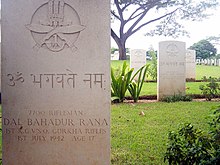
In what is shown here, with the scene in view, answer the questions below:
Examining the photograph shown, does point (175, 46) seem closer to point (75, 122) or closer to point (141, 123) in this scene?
point (141, 123)

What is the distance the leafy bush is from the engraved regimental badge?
1.27m

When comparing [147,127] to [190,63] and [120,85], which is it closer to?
[120,85]

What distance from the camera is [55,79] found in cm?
313

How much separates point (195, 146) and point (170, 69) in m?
7.02

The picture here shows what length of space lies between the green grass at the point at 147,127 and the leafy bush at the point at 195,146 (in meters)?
0.17

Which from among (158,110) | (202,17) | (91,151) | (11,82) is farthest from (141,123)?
(202,17)

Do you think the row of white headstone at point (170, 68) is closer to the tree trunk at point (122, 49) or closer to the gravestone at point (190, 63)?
the gravestone at point (190, 63)

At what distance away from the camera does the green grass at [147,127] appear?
13.1ft

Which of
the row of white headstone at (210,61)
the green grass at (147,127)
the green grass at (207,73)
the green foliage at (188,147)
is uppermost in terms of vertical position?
the row of white headstone at (210,61)

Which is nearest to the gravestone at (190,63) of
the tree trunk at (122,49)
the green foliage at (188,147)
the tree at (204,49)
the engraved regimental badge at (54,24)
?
the tree trunk at (122,49)

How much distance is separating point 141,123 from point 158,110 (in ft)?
5.15

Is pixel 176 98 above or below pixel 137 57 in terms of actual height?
below

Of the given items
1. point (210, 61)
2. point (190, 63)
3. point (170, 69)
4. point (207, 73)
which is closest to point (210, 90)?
point (170, 69)

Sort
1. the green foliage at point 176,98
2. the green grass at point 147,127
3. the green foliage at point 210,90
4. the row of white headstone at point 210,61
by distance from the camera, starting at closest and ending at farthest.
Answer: the green grass at point 147,127, the green foliage at point 176,98, the green foliage at point 210,90, the row of white headstone at point 210,61
